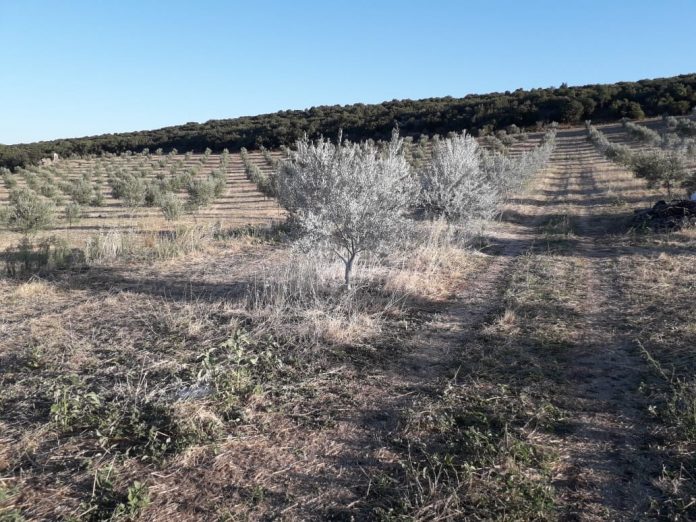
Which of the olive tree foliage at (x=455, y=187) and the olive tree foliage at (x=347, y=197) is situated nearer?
A: the olive tree foliage at (x=347, y=197)

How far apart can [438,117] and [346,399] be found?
186ft

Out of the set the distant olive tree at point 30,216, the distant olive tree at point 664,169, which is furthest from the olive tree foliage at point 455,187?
the distant olive tree at point 30,216

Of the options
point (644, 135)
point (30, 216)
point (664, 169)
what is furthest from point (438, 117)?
point (30, 216)

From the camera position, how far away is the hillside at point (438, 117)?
48906mm

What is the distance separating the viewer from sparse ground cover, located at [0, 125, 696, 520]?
8.33 ft

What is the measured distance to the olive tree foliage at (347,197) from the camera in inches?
240

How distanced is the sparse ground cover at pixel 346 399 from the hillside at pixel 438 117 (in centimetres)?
4564

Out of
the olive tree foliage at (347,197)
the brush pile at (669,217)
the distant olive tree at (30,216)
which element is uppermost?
the olive tree foliage at (347,197)

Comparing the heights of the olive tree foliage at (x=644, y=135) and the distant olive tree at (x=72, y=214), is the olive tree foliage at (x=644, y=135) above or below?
above

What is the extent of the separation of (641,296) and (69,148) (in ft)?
255

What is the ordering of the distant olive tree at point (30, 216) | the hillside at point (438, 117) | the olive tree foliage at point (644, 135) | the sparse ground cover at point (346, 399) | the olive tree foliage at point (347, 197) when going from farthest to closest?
the hillside at point (438, 117) < the olive tree foliage at point (644, 135) < the distant olive tree at point (30, 216) < the olive tree foliage at point (347, 197) < the sparse ground cover at point (346, 399)

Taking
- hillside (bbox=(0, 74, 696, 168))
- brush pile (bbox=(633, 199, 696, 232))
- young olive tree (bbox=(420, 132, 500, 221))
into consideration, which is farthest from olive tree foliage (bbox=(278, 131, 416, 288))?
hillside (bbox=(0, 74, 696, 168))

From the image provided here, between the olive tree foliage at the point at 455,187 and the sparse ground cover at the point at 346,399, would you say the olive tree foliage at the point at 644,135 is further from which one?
the sparse ground cover at the point at 346,399

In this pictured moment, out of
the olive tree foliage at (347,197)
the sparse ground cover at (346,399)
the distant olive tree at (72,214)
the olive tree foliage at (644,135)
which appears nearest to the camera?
the sparse ground cover at (346,399)
